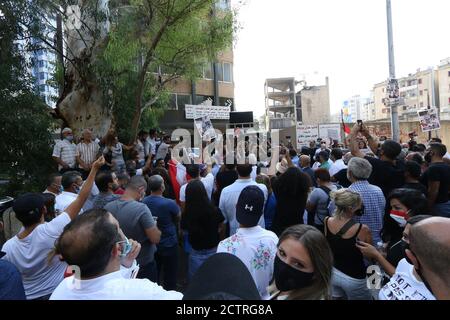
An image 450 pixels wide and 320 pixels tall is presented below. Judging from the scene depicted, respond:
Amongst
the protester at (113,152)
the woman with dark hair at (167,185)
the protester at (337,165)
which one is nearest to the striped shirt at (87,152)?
the protester at (113,152)

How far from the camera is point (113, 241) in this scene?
2.12m

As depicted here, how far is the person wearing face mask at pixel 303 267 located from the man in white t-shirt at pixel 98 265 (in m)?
0.58

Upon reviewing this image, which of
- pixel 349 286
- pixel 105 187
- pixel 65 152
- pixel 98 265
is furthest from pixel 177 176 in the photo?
pixel 98 265

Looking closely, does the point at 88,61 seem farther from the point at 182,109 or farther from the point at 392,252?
the point at 182,109

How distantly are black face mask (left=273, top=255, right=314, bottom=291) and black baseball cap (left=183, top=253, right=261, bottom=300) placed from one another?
1.69ft

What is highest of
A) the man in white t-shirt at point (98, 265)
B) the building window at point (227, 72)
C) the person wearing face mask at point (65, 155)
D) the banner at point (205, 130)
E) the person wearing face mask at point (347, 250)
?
the building window at point (227, 72)

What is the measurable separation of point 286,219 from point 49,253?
2.79m

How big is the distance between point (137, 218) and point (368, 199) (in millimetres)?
2627

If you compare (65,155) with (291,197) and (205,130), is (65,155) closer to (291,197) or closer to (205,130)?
(205,130)

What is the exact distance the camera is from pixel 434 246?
72.2 inches

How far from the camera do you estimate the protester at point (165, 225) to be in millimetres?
4820

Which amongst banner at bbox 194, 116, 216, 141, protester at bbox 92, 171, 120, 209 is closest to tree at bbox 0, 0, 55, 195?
banner at bbox 194, 116, 216, 141

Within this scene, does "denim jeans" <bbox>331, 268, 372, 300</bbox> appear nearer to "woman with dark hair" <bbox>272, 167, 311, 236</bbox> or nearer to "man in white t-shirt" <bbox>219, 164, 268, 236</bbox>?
"woman with dark hair" <bbox>272, 167, 311, 236</bbox>

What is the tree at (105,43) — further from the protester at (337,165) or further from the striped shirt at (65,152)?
the protester at (337,165)
